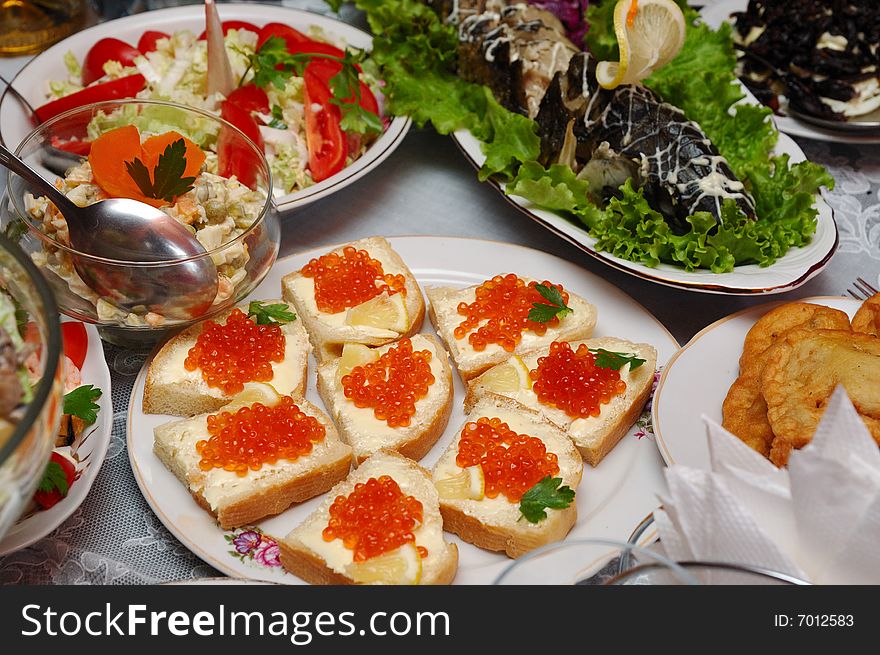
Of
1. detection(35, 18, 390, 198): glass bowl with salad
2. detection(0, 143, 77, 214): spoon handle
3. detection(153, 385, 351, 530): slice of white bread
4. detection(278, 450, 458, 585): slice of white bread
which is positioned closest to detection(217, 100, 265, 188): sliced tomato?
detection(35, 18, 390, 198): glass bowl with salad

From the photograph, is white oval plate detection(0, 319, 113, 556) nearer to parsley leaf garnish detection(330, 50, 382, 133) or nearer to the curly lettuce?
parsley leaf garnish detection(330, 50, 382, 133)

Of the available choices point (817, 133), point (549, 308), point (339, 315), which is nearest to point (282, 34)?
point (339, 315)

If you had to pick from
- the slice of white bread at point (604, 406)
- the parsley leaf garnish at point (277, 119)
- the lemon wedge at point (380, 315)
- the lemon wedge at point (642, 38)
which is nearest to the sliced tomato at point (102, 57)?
Answer: the parsley leaf garnish at point (277, 119)

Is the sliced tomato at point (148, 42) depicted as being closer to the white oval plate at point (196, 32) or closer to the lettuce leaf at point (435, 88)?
the white oval plate at point (196, 32)

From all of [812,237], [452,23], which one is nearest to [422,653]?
[812,237]

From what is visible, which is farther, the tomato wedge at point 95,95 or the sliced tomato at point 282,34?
the sliced tomato at point 282,34

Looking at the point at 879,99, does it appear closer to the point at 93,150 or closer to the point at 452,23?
the point at 452,23

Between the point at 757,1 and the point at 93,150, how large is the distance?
2.33m

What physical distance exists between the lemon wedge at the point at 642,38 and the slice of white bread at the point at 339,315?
815mm

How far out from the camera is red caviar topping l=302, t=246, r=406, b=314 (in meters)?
2.37

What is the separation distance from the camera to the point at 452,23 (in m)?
3.09

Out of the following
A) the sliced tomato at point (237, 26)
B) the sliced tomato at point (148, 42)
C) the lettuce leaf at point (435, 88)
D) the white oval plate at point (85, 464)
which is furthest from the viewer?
the sliced tomato at point (237, 26)

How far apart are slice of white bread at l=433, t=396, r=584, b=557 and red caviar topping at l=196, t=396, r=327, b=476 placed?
0.32 meters

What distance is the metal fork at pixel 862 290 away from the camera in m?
2.55
